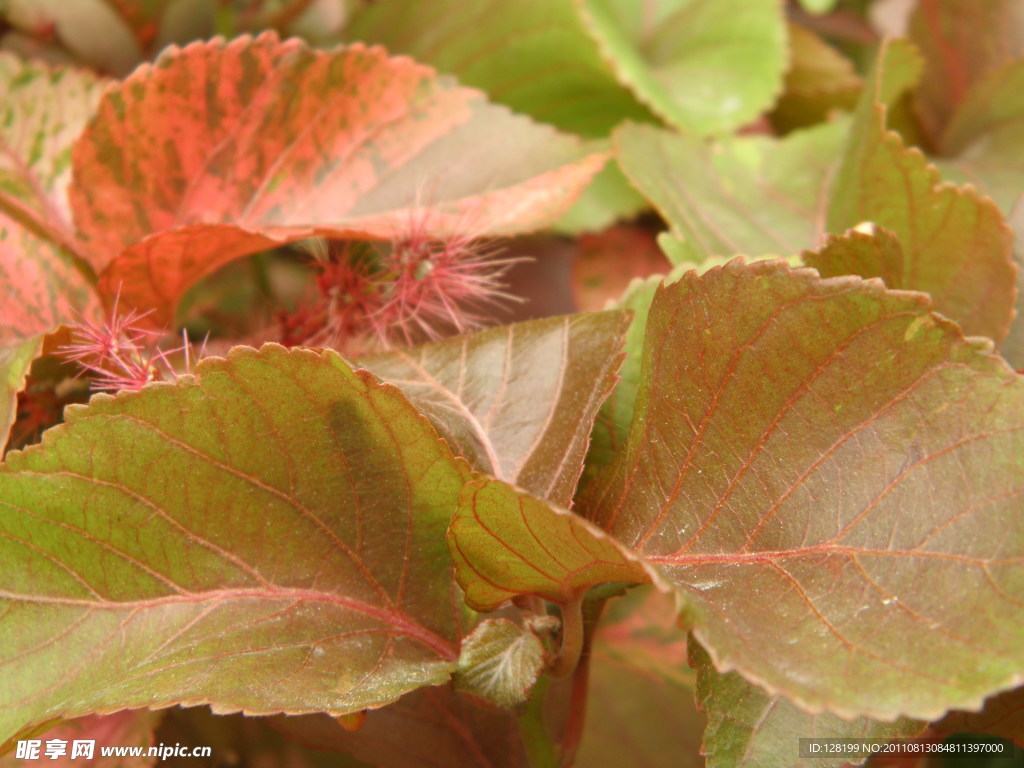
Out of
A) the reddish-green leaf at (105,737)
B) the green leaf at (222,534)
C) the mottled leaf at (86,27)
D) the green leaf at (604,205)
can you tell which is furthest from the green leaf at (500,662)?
the mottled leaf at (86,27)

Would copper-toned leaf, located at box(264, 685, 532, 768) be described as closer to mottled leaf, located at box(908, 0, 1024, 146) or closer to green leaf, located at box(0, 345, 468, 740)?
green leaf, located at box(0, 345, 468, 740)

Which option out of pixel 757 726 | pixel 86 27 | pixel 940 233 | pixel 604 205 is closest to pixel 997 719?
pixel 757 726

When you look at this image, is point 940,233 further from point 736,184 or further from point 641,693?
point 641,693

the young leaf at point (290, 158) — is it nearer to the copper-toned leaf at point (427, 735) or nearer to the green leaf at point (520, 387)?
the green leaf at point (520, 387)

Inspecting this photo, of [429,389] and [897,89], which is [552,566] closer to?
[429,389]

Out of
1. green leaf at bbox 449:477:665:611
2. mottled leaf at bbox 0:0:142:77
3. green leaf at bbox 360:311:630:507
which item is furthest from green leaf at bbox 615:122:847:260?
mottled leaf at bbox 0:0:142:77

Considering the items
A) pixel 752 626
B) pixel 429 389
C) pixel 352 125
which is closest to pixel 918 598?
pixel 752 626
